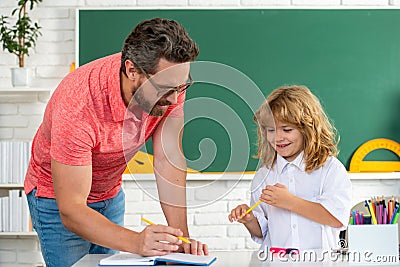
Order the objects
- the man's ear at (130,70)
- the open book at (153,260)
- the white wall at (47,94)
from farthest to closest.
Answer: the white wall at (47,94) → the man's ear at (130,70) → the open book at (153,260)

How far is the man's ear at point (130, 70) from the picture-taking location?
1.72 meters

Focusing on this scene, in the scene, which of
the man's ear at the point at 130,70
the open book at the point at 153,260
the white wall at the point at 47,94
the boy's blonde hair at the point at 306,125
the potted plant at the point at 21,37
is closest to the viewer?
the open book at the point at 153,260

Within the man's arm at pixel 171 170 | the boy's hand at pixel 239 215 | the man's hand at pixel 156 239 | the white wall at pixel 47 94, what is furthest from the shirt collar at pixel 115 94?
the white wall at pixel 47 94

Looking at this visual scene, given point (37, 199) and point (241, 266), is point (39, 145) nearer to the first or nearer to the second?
point (37, 199)

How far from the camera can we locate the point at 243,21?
3590 millimetres

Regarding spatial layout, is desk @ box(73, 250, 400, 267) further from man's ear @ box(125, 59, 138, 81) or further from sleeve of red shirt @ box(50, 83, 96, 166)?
man's ear @ box(125, 59, 138, 81)

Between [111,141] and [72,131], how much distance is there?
0.54ft

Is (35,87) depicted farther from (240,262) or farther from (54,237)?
(240,262)

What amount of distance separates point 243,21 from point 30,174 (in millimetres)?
1851

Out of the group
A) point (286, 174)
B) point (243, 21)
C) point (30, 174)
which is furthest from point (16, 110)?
point (286, 174)

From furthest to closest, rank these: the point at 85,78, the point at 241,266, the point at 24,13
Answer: the point at 24,13, the point at 85,78, the point at 241,266

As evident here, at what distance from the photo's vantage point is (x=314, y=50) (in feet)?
11.9

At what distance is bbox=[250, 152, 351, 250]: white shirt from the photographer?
223 cm

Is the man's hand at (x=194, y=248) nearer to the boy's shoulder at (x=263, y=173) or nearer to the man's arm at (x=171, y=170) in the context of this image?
the man's arm at (x=171, y=170)
